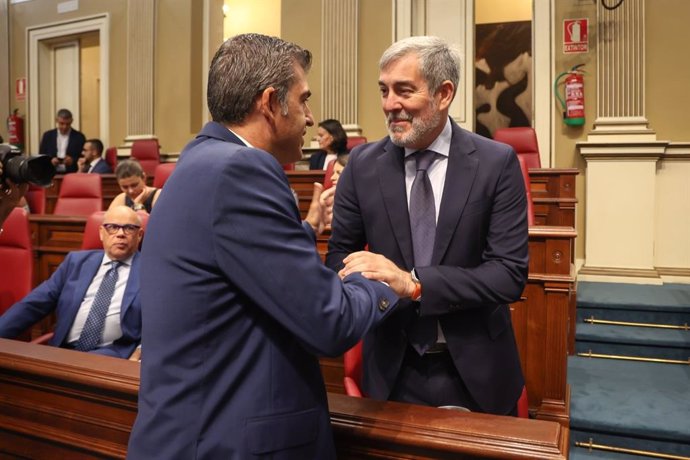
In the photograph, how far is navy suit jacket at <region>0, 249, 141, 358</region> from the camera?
234cm

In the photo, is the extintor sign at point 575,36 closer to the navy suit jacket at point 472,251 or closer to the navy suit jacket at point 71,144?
the navy suit jacket at point 472,251

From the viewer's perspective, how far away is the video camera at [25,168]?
137cm

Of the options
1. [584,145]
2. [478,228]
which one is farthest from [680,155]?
[478,228]

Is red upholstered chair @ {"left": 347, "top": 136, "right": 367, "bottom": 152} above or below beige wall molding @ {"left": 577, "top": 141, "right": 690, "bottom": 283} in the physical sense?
above

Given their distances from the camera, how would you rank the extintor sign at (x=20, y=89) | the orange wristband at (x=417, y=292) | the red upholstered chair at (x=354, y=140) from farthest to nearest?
the extintor sign at (x=20, y=89) < the red upholstered chair at (x=354, y=140) < the orange wristband at (x=417, y=292)

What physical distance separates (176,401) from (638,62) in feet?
16.7

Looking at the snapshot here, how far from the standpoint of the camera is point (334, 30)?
20.2 ft

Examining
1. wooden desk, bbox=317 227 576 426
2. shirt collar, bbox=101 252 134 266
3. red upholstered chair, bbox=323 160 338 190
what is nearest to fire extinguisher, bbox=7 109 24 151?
red upholstered chair, bbox=323 160 338 190

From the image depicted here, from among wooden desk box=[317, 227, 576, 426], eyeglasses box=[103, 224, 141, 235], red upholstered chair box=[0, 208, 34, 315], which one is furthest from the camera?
red upholstered chair box=[0, 208, 34, 315]

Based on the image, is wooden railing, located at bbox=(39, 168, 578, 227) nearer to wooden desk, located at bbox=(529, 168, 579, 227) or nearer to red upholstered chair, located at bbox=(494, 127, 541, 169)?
wooden desk, located at bbox=(529, 168, 579, 227)

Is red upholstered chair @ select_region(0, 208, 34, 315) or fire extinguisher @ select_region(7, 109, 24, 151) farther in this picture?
fire extinguisher @ select_region(7, 109, 24, 151)

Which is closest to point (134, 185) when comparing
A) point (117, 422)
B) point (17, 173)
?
point (17, 173)

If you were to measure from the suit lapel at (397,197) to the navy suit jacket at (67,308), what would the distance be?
143 cm

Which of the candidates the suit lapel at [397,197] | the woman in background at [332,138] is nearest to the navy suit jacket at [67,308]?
the suit lapel at [397,197]
